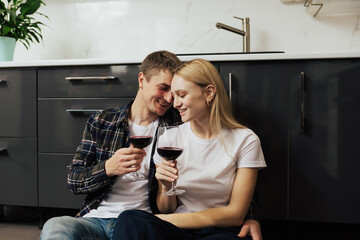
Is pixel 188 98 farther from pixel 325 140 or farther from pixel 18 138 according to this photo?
pixel 18 138

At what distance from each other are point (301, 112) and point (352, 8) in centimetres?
105

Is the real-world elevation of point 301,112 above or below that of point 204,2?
below

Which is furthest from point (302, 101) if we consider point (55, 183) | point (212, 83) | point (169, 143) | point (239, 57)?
point (55, 183)

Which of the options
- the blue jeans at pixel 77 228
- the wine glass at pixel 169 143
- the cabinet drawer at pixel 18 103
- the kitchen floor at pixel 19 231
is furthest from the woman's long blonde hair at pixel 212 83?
the kitchen floor at pixel 19 231

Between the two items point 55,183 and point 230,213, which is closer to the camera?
point 230,213

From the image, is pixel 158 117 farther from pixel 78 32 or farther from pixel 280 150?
pixel 78 32

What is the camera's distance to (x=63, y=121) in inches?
80.8

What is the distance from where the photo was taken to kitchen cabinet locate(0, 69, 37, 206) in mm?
2100

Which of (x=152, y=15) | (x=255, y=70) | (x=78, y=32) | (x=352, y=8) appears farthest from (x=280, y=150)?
(x=78, y=32)

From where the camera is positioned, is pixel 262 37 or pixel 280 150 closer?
pixel 280 150

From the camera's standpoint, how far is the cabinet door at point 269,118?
183cm

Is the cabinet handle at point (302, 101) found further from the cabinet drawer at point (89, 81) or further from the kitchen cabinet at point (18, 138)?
the kitchen cabinet at point (18, 138)

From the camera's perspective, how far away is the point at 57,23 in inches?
110

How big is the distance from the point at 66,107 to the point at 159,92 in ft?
2.68
